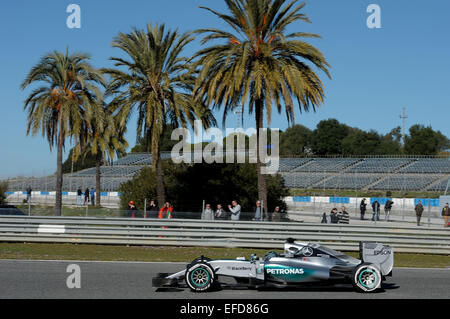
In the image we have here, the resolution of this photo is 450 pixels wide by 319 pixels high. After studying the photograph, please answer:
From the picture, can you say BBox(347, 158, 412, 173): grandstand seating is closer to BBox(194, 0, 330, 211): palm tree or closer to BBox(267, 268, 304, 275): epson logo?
BBox(194, 0, 330, 211): palm tree

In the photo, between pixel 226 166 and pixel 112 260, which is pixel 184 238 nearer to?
pixel 112 260

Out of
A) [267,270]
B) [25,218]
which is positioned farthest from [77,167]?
[267,270]

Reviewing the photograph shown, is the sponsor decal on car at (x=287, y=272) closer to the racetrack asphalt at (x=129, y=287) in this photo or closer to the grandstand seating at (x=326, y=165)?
the racetrack asphalt at (x=129, y=287)

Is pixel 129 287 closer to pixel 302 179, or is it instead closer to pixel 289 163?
pixel 302 179

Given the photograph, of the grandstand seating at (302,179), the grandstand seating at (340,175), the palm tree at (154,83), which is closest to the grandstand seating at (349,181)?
the grandstand seating at (340,175)

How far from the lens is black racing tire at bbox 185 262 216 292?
9.80 m

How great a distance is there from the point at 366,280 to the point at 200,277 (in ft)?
10.3

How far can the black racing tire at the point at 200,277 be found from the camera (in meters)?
9.80

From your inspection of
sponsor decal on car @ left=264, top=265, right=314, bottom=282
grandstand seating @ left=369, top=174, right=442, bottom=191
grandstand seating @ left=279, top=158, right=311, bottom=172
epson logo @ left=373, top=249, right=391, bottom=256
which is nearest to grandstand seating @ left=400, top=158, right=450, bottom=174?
grandstand seating @ left=369, top=174, right=442, bottom=191

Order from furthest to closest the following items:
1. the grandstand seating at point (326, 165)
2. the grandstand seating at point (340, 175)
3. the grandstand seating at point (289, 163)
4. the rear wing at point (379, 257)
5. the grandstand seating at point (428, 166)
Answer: the grandstand seating at point (289, 163)
the grandstand seating at point (326, 165)
the grandstand seating at point (428, 166)
the grandstand seating at point (340, 175)
the rear wing at point (379, 257)

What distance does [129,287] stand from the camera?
10.1m

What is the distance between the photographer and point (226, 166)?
27.3m

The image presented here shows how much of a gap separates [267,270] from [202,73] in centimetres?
1284
